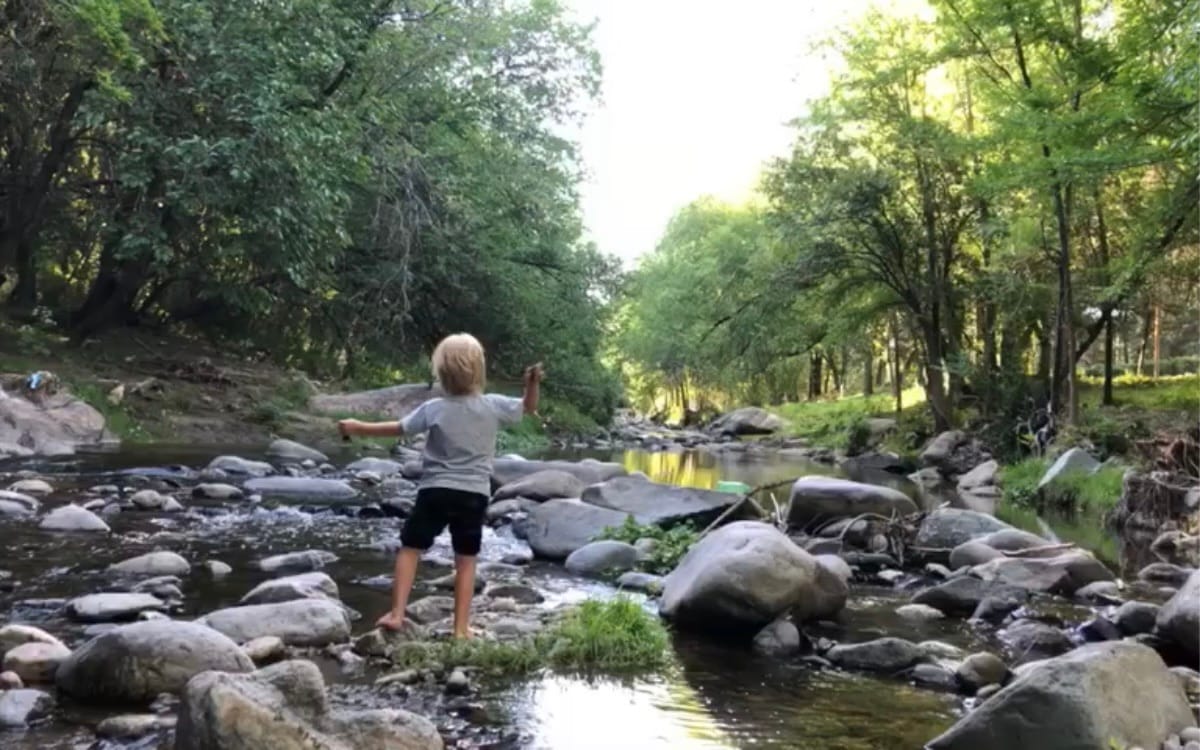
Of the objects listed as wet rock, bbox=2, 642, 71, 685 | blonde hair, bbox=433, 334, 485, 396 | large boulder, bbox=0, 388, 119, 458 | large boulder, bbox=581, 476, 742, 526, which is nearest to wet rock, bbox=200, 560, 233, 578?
wet rock, bbox=2, 642, 71, 685

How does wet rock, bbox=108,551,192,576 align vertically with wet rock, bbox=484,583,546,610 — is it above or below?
above

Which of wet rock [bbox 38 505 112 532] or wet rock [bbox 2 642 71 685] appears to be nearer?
wet rock [bbox 2 642 71 685]

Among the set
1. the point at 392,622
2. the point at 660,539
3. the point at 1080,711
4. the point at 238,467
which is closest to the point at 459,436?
the point at 392,622

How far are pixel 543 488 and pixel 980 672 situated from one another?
7904 mm

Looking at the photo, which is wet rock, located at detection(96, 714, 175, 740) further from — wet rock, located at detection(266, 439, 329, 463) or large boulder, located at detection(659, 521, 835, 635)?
wet rock, located at detection(266, 439, 329, 463)

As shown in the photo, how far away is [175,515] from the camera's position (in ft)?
32.4

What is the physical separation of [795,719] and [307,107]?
15.7 metres

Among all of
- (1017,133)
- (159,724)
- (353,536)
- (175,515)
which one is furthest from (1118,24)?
(159,724)

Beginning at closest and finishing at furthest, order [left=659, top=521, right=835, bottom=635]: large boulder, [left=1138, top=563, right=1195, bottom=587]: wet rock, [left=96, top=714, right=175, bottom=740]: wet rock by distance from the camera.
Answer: [left=96, top=714, right=175, bottom=740]: wet rock, [left=659, top=521, right=835, bottom=635]: large boulder, [left=1138, top=563, right=1195, bottom=587]: wet rock

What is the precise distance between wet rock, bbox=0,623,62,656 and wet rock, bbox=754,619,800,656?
3.78 m

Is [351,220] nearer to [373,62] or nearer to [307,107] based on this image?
[373,62]

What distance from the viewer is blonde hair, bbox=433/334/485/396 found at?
18.3ft

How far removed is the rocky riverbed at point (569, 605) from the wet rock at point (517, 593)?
0.10ft

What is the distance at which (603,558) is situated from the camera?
8.80m
